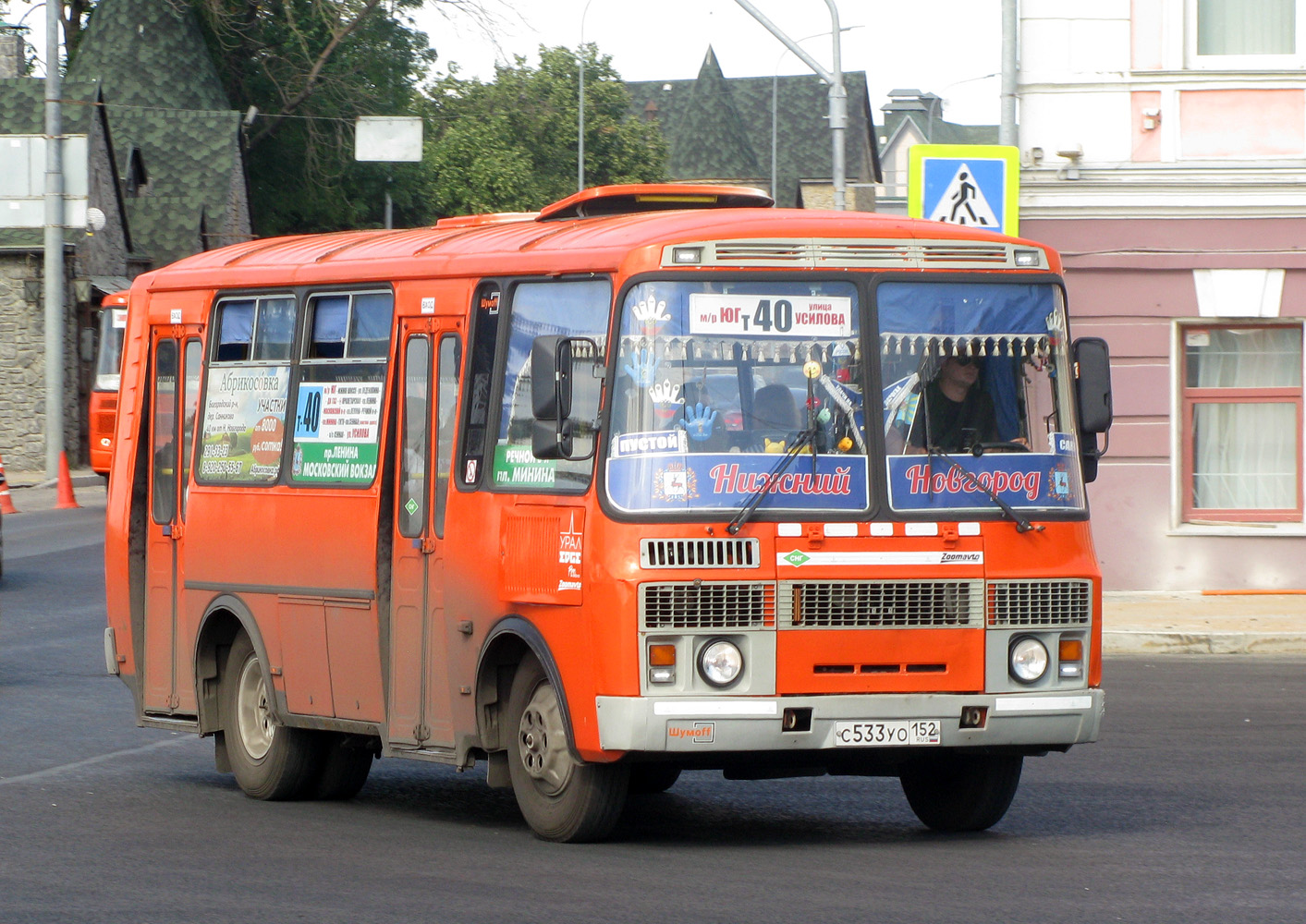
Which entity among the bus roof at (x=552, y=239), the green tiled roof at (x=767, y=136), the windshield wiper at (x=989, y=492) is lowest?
the windshield wiper at (x=989, y=492)

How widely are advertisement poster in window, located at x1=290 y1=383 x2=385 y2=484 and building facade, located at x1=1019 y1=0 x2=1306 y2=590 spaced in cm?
1115

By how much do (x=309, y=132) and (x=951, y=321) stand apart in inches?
1944

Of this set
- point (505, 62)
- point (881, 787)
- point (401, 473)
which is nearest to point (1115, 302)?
point (881, 787)

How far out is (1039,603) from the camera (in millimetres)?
8641

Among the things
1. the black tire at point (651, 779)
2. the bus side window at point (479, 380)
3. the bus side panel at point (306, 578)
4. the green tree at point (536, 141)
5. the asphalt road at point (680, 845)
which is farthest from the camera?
the green tree at point (536, 141)

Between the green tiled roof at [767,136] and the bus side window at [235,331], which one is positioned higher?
the green tiled roof at [767,136]

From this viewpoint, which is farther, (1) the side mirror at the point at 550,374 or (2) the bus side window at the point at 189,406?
(2) the bus side window at the point at 189,406

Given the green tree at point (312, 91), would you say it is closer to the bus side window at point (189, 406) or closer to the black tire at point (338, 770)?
the bus side window at point (189, 406)

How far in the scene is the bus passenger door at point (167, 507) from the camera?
11.4m

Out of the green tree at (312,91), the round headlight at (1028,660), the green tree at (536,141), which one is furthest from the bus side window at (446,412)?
the green tree at (536,141)

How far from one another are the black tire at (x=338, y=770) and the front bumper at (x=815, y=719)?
2.77 meters

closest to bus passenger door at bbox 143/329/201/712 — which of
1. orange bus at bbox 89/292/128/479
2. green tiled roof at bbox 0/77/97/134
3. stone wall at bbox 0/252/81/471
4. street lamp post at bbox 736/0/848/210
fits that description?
street lamp post at bbox 736/0/848/210

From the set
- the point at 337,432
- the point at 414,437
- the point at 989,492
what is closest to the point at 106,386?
the point at 337,432

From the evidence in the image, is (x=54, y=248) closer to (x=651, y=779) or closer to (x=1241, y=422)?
(x=1241, y=422)
